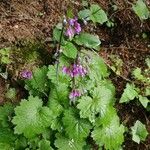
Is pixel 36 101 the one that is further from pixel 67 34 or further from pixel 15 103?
pixel 67 34

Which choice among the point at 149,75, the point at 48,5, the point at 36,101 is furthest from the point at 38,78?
the point at 149,75

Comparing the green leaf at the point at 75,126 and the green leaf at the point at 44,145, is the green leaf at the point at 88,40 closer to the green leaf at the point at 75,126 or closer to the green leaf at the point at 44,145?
the green leaf at the point at 75,126

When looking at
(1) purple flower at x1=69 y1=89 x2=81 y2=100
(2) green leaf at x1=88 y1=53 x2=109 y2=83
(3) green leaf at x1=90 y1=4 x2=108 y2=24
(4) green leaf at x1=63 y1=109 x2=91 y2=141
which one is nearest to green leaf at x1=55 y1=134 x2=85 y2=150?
(4) green leaf at x1=63 y1=109 x2=91 y2=141

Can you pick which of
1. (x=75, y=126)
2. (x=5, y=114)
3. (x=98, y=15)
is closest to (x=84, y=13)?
(x=98, y=15)

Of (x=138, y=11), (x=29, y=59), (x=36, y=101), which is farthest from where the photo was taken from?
(x=138, y=11)

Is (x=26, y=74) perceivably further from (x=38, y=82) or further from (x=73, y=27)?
(x=73, y=27)

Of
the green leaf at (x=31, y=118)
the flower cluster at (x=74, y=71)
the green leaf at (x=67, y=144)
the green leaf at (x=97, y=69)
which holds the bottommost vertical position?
the green leaf at (x=67, y=144)

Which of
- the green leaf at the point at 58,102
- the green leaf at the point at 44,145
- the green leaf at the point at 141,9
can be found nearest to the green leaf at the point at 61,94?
the green leaf at the point at 58,102
